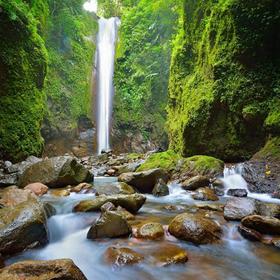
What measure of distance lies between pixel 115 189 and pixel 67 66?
1377 cm

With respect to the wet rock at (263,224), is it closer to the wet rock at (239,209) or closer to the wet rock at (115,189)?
the wet rock at (239,209)

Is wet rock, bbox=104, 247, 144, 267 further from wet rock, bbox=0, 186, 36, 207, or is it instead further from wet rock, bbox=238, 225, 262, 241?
wet rock, bbox=0, 186, 36, 207

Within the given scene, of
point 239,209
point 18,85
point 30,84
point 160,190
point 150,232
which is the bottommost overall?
point 160,190

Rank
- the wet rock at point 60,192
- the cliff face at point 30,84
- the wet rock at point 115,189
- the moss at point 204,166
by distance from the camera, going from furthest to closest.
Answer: the cliff face at point 30,84 → the moss at point 204,166 → the wet rock at point 115,189 → the wet rock at point 60,192

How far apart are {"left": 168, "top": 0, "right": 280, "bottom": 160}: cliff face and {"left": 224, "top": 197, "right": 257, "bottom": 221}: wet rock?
3.53 metres

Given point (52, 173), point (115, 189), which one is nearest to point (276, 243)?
point (115, 189)

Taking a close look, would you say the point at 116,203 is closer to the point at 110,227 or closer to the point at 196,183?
the point at 110,227

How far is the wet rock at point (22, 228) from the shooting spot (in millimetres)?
3137

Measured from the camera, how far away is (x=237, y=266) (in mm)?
3121

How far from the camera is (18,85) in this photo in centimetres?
930

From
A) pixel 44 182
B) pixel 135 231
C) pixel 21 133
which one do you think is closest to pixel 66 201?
pixel 44 182

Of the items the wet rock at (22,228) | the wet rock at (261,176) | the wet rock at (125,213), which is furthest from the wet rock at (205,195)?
the wet rock at (22,228)

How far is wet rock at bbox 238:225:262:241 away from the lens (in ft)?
11.9

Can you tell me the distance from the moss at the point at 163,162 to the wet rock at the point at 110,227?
5.00 m
